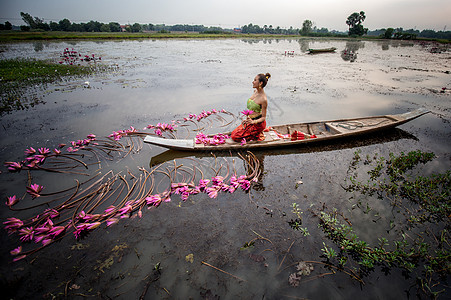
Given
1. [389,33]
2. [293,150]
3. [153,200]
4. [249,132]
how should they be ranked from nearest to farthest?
[153,200] < [249,132] < [293,150] < [389,33]

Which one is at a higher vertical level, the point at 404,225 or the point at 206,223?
the point at 404,225

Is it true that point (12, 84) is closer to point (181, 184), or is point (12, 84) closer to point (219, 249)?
point (181, 184)

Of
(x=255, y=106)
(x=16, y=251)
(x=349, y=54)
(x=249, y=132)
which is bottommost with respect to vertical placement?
(x=16, y=251)

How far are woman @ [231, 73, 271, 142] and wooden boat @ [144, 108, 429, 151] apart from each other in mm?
206

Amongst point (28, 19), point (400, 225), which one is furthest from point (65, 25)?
point (400, 225)

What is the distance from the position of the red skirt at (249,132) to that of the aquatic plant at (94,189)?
0.55 meters

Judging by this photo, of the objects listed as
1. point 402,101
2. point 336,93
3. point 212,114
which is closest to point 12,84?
point 212,114

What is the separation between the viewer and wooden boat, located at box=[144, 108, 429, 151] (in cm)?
515

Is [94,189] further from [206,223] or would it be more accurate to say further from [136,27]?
[136,27]

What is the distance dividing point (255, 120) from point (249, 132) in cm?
39

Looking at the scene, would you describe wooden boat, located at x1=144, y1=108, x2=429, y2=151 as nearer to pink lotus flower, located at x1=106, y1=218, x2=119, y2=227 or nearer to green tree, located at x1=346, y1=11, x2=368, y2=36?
pink lotus flower, located at x1=106, y1=218, x2=119, y2=227

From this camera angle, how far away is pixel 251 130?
17.7 ft

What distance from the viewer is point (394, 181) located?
4.61 m

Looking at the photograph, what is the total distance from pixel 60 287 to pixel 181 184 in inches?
97.1
